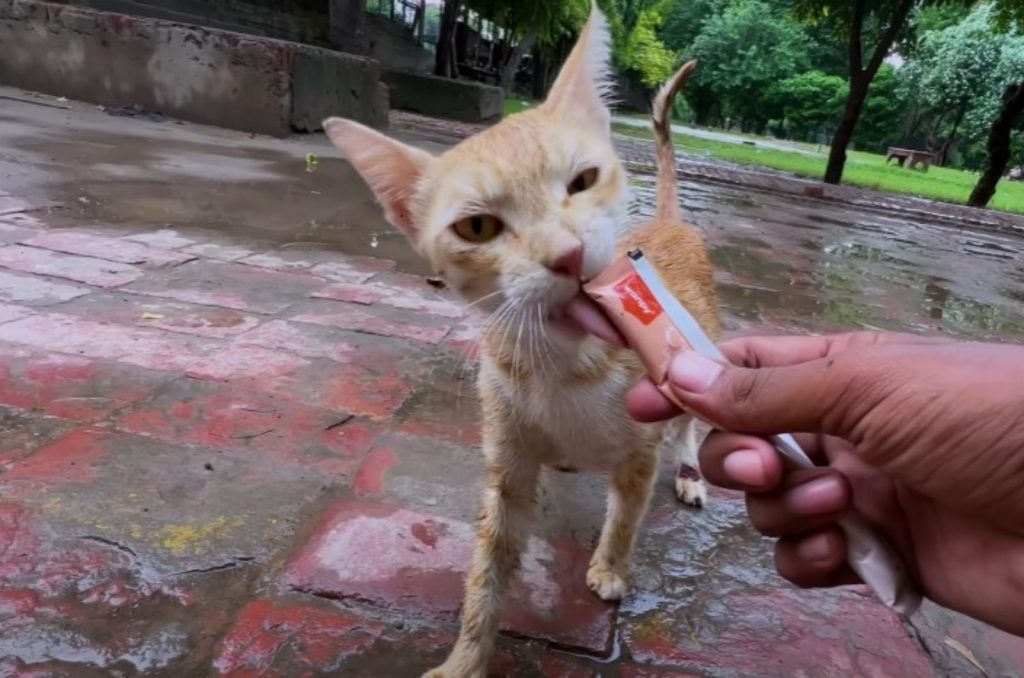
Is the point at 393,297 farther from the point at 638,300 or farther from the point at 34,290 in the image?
the point at 638,300

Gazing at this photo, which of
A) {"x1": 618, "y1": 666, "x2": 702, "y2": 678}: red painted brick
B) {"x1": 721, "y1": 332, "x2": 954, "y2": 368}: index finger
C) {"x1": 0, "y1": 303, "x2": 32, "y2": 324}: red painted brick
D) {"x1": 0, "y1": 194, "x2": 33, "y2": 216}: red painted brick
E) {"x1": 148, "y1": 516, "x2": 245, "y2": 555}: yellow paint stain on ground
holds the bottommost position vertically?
{"x1": 618, "y1": 666, "x2": 702, "y2": 678}: red painted brick

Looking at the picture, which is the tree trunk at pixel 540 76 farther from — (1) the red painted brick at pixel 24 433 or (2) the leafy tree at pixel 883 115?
(1) the red painted brick at pixel 24 433

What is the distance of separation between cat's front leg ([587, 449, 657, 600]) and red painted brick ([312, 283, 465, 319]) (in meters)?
2.04

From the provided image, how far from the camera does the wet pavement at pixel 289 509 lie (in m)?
1.78

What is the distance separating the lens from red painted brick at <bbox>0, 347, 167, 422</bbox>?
2.57m

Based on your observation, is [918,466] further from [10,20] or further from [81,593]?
[10,20]

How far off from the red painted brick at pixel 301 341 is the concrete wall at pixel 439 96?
48.8 feet

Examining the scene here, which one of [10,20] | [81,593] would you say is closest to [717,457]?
[81,593]

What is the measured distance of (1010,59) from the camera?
1419 inches

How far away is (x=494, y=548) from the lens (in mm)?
1904

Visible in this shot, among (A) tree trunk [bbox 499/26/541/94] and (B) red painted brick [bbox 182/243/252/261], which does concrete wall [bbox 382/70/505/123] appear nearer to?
(A) tree trunk [bbox 499/26/541/94]

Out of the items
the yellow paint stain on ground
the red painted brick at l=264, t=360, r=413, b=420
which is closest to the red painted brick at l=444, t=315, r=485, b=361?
the red painted brick at l=264, t=360, r=413, b=420

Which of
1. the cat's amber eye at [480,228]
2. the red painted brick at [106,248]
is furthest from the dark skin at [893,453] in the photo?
the red painted brick at [106,248]

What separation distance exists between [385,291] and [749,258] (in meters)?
3.65
